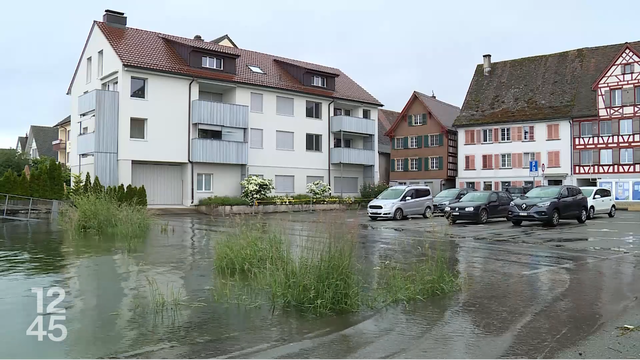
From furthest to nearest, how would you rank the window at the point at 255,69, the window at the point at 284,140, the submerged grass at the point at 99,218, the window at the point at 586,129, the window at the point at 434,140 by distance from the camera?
the window at the point at 434,140 < the window at the point at 586,129 < the window at the point at 255,69 < the window at the point at 284,140 < the submerged grass at the point at 99,218

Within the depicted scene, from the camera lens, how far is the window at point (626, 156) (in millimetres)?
45344

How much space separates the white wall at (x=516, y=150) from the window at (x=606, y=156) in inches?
98.2

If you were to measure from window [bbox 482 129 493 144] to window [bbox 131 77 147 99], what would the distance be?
32.6 m

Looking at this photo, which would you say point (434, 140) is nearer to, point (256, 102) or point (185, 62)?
point (256, 102)

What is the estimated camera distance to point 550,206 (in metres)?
21.7

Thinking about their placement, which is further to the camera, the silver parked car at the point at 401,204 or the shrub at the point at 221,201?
the shrub at the point at 221,201

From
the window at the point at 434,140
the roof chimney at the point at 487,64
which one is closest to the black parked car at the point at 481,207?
the window at the point at 434,140

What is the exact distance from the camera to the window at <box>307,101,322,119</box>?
44.5 meters

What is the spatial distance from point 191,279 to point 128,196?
22.4 m

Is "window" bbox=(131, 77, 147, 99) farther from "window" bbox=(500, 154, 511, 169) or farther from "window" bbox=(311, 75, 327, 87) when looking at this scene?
"window" bbox=(500, 154, 511, 169)

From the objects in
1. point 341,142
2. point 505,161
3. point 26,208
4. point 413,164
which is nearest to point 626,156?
point 505,161

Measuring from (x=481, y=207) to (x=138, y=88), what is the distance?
22.6m

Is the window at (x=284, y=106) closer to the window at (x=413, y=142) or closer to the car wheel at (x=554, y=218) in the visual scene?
the window at (x=413, y=142)

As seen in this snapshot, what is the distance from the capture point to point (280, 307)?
7.23 meters
